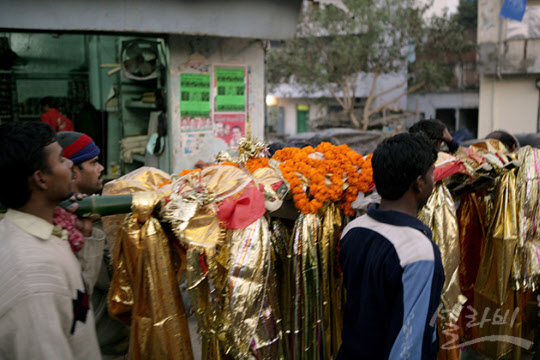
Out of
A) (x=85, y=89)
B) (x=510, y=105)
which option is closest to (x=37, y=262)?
(x=85, y=89)

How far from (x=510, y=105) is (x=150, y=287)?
16616 mm

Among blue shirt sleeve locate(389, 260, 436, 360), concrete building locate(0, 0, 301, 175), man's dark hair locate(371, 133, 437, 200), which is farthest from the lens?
concrete building locate(0, 0, 301, 175)

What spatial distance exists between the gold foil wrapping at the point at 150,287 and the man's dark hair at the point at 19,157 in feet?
1.46

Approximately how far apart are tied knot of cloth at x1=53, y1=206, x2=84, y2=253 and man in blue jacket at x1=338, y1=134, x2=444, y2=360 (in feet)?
A: 3.32

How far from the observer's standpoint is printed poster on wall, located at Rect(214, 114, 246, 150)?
6.09 m

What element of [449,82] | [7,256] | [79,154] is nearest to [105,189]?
[79,154]

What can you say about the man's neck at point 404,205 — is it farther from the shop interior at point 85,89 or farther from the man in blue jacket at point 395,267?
the shop interior at point 85,89

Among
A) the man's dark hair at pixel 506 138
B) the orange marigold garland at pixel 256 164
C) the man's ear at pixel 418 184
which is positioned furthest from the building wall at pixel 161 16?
the man's ear at pixel 418 184

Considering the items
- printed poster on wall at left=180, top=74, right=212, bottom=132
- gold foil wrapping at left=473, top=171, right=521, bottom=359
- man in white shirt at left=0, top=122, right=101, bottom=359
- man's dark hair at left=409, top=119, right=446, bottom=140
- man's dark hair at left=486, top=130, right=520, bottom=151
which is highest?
printed poster on wall at left=180, top=74, right=212, bottom=132

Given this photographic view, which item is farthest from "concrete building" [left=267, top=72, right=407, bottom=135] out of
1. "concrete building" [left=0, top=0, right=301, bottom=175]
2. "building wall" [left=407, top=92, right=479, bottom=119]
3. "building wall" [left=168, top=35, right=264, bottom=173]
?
"building wall" [left=168, top=35, right=264, bottom=173]

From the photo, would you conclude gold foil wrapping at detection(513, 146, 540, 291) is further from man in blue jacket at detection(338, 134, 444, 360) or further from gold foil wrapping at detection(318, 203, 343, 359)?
man in blue jacket at detection(338, 134, 444, 360)

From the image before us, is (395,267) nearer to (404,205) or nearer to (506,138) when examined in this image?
(404,205)

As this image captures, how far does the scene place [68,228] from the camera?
1568 mm

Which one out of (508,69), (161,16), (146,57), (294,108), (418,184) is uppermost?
(508,69)
